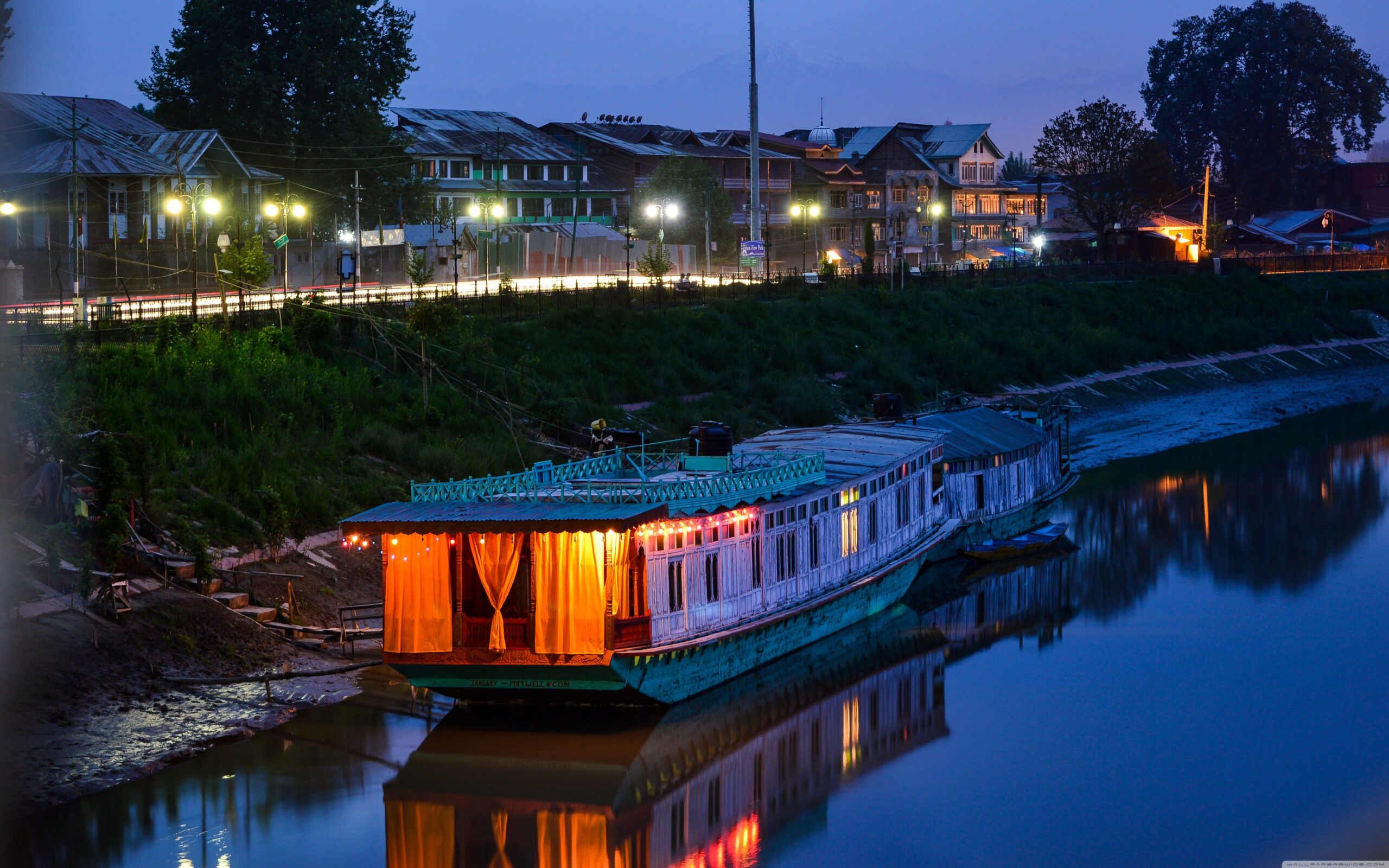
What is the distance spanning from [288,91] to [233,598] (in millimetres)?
49014

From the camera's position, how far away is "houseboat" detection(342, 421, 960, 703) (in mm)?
22453

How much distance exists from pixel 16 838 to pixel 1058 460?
102 feet

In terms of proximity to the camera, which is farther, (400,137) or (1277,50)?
(1277,50)

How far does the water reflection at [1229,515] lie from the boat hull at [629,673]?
9734 millimetres

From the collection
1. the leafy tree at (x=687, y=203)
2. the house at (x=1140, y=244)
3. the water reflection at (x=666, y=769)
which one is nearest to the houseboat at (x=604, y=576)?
the water reflection at (x=666, y=769)

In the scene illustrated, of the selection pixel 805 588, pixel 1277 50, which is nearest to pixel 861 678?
pixel 805 588

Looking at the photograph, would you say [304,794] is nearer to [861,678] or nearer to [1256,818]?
[861,678]

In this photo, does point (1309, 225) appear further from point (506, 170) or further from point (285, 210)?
point (285, 210)

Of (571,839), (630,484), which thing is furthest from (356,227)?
(571,839)

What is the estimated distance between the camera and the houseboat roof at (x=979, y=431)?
3766 cm

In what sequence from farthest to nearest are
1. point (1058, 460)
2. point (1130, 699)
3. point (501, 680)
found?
point (1058, 460) < point (1130, 699) < point (501, 680)

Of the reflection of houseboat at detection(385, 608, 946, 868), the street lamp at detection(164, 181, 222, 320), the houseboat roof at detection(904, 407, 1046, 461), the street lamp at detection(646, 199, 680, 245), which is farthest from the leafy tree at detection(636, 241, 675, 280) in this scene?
the reflection of houseboat at detection(385, 608, 946, 868)

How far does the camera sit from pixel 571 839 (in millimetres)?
20312

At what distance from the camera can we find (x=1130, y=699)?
86.9 ft
